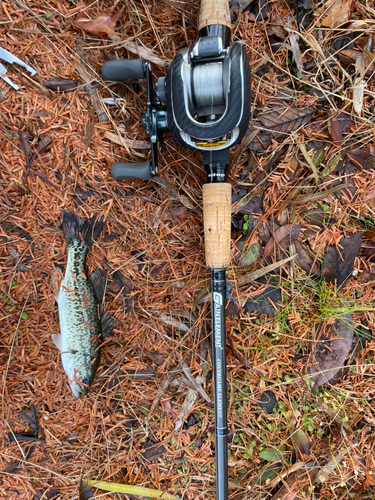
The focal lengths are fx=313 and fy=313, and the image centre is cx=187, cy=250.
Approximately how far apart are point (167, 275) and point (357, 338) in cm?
127

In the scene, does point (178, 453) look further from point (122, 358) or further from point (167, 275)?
point (167, 275)

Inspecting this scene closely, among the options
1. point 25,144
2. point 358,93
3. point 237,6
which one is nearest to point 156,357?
point 25,144

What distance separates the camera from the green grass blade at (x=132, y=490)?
6.50 feet

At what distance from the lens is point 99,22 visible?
5.98ft

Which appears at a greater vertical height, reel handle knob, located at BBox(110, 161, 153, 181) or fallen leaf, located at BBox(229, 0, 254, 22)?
fallen leaf, located at BBox(229, 0, 254, 22)

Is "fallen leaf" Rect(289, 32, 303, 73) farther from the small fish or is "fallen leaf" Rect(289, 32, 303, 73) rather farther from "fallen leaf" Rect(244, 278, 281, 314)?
the small fish

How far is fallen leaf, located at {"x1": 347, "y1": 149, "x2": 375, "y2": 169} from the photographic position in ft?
6.22

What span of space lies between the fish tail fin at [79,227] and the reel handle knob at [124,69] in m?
0.82

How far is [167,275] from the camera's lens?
2.00 meters

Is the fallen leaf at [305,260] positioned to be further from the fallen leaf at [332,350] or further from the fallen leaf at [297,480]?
the fallen leaf at [297,480]

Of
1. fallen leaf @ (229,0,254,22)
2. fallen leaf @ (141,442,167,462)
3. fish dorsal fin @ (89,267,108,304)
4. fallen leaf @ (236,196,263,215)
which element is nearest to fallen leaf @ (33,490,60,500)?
fallen leaf @ (141,442,167,462)

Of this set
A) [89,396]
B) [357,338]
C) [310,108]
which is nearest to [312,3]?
[310,108]

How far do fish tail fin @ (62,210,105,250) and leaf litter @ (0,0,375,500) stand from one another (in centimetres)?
6

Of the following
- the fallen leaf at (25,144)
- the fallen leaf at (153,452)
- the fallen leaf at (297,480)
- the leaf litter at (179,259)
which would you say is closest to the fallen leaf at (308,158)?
the leaf litter at (179,259)
